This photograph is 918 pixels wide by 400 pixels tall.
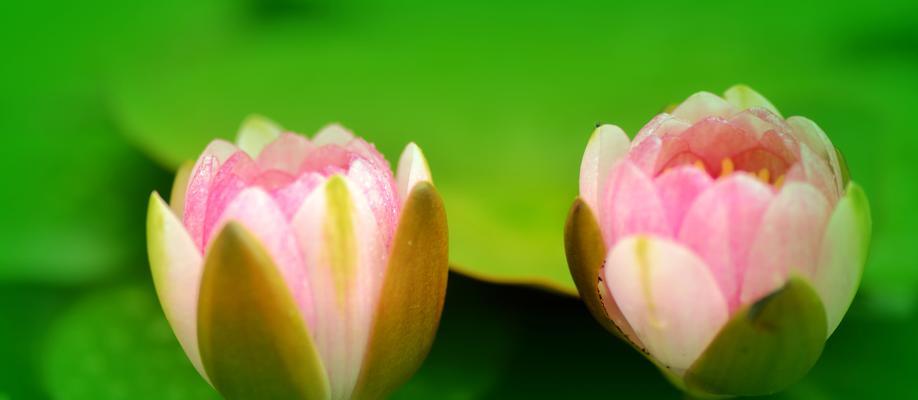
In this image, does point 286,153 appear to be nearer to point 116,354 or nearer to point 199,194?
point 199,194

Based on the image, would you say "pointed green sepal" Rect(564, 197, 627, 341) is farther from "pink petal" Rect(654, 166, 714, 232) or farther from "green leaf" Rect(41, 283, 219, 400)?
"green leaf" Rect(41, 283, 219, 400)

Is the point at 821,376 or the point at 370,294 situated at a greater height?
the point at 370,294

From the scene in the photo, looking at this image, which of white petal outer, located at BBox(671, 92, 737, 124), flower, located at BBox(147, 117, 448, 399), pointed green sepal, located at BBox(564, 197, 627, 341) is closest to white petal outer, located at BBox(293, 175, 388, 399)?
flower, located at BBox(147, 117, 448, 399)

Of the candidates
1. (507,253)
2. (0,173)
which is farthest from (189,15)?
(507,253)

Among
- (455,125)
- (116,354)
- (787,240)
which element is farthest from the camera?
(455,125)

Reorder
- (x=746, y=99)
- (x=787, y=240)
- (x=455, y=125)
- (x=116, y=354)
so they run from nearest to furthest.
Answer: (x=787, y=240) → (x=746, y=99) → (x=116, y=354) → (x=455, y=125)

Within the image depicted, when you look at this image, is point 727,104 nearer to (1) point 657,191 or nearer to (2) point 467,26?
(1) point 657,191

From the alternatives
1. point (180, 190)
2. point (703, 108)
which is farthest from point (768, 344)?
point (180, 190)
